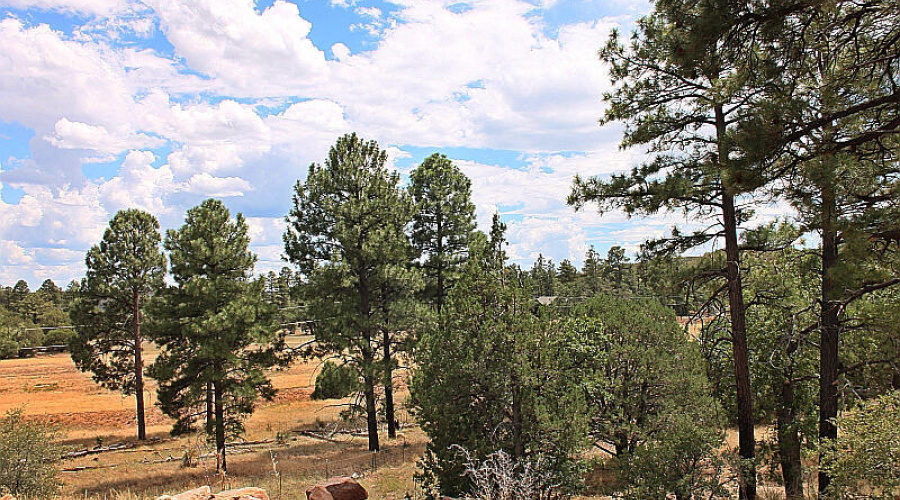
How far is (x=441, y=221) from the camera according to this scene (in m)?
22.6

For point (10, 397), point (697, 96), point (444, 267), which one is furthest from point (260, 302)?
point (10, 397)

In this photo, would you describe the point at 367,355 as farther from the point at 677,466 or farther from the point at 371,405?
the point at 677,466

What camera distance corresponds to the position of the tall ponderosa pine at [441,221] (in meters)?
22.3

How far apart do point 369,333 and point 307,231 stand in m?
4.46

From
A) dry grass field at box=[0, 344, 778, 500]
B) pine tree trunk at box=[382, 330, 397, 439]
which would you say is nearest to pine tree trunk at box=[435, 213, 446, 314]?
pine tree trunk at box=[382, 330, 397, 439]

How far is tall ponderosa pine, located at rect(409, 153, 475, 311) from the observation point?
22328mm

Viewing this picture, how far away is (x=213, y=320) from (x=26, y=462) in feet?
18.7

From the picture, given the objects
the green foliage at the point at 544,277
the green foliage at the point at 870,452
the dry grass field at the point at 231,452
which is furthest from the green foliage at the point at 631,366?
the green foliage at the point at 544,277

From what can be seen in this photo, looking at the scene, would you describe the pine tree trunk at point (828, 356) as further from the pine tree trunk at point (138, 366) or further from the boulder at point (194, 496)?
the pine tree trunk at point (138, 366)

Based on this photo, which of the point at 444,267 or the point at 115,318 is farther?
the point at 115,318

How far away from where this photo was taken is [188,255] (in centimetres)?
1822

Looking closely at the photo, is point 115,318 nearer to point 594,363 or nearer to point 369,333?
point 369,333

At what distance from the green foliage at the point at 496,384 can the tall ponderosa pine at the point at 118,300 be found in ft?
68.3

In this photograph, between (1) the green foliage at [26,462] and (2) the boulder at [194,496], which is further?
(1) the green foliage at [26,462]
